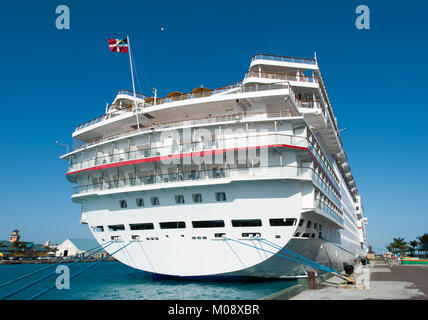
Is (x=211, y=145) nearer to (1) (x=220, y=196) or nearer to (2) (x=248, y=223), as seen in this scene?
(1) (x=220, y=196)

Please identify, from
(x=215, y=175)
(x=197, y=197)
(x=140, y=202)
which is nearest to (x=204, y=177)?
(x=215, y=175)

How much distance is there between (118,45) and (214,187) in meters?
12.3

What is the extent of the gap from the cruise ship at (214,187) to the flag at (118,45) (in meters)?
4.10

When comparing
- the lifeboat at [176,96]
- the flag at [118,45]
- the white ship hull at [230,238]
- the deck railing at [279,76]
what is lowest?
the white ship hull at [230,238]

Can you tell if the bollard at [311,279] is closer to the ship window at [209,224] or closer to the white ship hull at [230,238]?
the white ship hull at [230,238]

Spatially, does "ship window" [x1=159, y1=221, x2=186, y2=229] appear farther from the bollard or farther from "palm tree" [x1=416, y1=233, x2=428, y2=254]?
"palm tree" [x1=416, y1=233, x2=428, y2=254]

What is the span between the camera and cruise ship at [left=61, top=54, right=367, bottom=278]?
1551 centimetres

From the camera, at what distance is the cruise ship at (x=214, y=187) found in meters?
15.5

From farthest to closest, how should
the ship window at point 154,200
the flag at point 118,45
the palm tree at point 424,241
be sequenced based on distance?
the palm tree at point 424,241 → the flag at point 118,45 → the ship window at point 154,200

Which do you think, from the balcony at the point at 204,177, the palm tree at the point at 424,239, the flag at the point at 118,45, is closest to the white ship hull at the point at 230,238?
the balcony at the point at 204,177

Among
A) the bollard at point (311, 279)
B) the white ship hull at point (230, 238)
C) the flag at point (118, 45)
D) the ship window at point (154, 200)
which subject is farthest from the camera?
the flag at point (118, 45)

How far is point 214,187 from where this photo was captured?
632 inches
